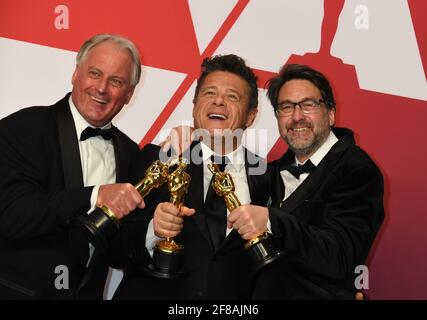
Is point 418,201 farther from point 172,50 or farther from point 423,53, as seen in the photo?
point 172,50

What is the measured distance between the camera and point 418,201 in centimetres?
250

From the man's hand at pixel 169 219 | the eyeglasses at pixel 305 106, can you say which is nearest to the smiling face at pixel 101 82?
the man's hand at pixel 169 219

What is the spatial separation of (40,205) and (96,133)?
43 centimetres

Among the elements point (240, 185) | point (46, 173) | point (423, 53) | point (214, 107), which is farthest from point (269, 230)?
point (423, 53)

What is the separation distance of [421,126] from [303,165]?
993mm

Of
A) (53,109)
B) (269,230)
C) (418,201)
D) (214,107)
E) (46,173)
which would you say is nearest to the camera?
(269,230)

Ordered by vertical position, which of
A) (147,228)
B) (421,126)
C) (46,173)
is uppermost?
(421,126)

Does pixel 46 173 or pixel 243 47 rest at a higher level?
pixel 243 47

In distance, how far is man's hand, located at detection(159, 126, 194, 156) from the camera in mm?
1947

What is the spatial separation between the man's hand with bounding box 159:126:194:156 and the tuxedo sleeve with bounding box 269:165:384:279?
19.6 inches

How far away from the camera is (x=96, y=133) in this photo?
1.92 metres

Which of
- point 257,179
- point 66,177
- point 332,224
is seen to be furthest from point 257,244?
point 66,177

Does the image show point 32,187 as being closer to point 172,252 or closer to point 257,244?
point 172,252

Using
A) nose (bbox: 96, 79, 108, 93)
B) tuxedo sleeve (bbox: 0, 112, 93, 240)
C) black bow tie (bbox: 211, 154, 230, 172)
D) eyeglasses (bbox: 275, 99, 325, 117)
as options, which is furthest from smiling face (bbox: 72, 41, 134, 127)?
eyeglasses (bbox: 275, 99, 325, 117)
